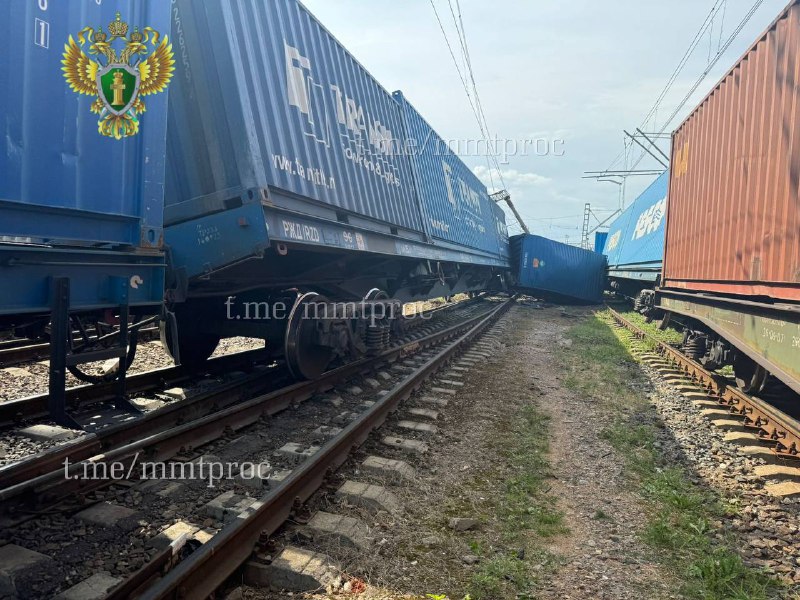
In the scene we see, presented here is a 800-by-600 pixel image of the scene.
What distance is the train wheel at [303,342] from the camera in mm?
5141

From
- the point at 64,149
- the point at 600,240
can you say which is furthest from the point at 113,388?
the point at 600,240

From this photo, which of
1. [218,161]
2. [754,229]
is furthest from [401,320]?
[754,229]

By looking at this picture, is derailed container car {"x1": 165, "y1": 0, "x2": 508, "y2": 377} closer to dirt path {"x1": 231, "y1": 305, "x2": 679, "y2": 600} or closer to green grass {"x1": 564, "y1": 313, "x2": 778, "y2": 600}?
dirt path {"x1": 231, "y1": 305, "x2": 679, "y2": 600}

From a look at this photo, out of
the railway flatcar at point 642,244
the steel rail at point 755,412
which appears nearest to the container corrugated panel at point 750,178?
the steel rail at point 755,412

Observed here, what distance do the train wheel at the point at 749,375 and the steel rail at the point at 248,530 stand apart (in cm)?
453

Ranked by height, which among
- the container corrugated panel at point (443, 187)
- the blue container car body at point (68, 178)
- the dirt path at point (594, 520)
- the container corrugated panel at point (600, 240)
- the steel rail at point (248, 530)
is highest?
the container corrugated panel at point (600, 240)

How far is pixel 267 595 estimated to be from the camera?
2.32 meters

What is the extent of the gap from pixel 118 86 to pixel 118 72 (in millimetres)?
91

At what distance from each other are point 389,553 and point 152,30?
3.88 metres

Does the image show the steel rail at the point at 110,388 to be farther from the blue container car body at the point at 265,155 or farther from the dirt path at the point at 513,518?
the dirt path at the point at 513,518

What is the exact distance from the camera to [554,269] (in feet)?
72.2

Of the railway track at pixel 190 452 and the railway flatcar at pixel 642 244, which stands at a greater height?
the railway flatcar at pixel 642 244

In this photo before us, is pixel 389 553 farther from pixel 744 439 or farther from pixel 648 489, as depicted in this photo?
pixel 744 439

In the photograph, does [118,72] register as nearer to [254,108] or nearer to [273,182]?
[254,108]
